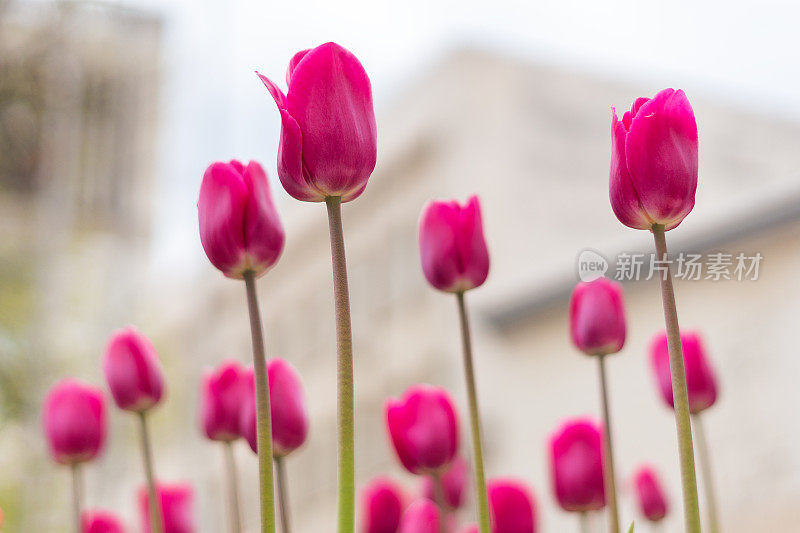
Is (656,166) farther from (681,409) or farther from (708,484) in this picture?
(708,484)

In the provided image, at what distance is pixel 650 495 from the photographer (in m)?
0.65

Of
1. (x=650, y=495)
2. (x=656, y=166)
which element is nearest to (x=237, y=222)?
(x=656, y=166)

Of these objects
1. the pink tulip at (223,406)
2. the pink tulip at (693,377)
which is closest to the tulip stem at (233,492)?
the pink tulip at (223,406)

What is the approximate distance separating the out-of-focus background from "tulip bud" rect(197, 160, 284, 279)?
0.14ft

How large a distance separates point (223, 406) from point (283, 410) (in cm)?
7

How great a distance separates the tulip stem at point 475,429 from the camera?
38 centimetres

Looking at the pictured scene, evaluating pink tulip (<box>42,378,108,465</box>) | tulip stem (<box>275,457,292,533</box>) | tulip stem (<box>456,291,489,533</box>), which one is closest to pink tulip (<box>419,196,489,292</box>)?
tulip stem (<box>456,291,489,533</box>)

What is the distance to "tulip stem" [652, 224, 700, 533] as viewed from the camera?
1.03 ft

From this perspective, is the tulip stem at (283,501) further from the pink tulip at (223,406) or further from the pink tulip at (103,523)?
the pink tulip at (103,523)

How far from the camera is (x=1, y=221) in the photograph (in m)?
3.78

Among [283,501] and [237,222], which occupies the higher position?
[237,222]

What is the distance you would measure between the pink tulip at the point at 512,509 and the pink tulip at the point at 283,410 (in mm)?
127

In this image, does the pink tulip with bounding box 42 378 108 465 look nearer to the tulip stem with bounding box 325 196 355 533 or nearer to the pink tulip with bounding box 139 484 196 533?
the pink tulip with bounding box 139 484 196 533

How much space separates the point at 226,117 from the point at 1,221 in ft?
4.62
